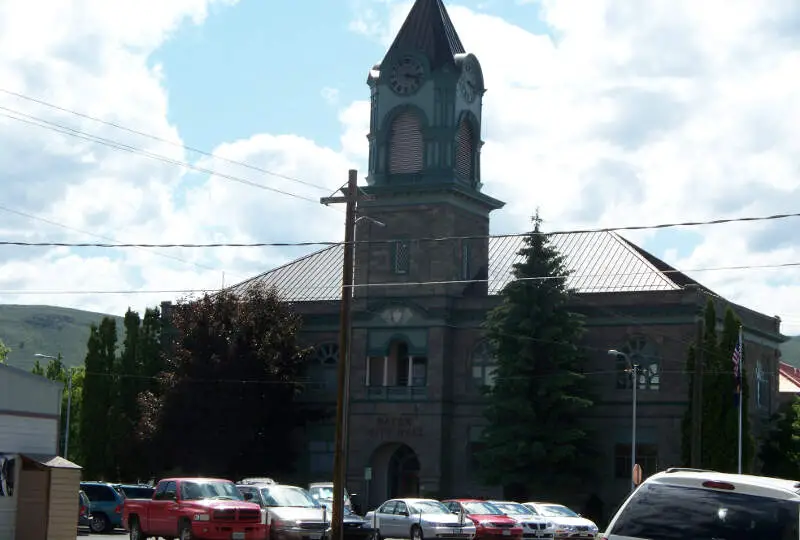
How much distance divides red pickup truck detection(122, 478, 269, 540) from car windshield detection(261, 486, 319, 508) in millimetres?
873

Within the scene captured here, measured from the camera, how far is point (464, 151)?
64.1 m

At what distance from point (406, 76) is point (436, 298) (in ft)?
34.8

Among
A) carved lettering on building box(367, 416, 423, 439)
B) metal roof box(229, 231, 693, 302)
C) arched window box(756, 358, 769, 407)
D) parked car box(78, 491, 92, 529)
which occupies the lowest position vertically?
parked car box(78, 491, 92, 529)

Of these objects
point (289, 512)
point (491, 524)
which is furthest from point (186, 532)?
point (491, 524)

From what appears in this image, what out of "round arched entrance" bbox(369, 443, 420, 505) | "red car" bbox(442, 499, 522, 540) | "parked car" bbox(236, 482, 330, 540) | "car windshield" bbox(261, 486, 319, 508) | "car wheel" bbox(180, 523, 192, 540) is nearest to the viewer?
"car wheel" bbox(180, 523, 192, 540)

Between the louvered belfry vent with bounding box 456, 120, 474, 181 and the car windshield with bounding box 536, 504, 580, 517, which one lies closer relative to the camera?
the car windshield with bounding box 536, 504, 580, 517

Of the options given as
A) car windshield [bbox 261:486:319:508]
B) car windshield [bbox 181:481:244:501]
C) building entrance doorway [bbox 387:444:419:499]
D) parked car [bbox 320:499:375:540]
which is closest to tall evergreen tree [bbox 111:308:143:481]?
building entrance doorway [bbox 387:444:419:499]

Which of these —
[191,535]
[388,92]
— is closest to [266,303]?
[388,92]

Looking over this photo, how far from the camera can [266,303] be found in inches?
2542

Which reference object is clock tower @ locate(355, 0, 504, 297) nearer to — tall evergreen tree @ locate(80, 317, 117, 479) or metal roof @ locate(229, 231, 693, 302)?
Result: metal roof @ locate(229, 231, 693, 302)

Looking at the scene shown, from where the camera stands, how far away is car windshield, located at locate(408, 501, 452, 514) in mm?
39625

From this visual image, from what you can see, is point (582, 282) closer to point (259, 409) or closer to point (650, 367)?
point (650, 367)

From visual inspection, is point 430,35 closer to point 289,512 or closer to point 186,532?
point 289,512

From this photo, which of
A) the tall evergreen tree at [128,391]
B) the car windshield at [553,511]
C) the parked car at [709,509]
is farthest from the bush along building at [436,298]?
the parked car at [709,509]
